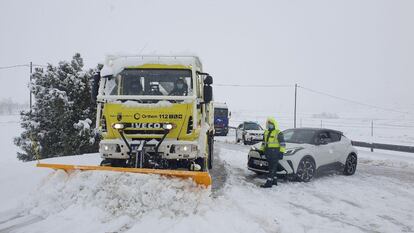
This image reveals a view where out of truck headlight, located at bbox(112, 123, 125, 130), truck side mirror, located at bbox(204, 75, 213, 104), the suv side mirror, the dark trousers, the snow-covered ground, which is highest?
truck side mirror, located at bbox(204, 75, 213, 104)

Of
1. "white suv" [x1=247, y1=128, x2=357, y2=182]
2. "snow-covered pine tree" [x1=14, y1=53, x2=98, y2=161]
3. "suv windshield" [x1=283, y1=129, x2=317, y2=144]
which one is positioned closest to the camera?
"white suv" [x1=247, y1=128, x2=357, y2=182]

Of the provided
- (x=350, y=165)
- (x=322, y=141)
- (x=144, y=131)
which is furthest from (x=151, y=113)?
(x=350, y=165)

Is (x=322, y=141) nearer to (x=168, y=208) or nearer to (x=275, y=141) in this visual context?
(x=275, y=141)

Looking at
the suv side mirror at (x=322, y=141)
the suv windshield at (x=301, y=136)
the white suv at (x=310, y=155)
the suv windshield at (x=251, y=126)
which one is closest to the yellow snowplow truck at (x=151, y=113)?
the white suv at (x=310, y=155)

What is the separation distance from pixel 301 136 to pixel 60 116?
31.7 feet

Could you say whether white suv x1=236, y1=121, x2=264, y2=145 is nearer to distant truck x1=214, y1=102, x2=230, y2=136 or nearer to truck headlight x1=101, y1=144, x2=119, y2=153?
distant truck x1=214, y1=102, x2=230, y2=136

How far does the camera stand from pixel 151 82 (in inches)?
318

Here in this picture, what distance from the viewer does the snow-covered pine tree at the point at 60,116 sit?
14773 millimetres

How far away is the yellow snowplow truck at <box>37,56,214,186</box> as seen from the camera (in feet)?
24.3

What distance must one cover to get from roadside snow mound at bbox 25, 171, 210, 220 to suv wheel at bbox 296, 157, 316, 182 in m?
4.31

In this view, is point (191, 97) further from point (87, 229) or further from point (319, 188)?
point (319, 188)

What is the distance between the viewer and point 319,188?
9102 mm

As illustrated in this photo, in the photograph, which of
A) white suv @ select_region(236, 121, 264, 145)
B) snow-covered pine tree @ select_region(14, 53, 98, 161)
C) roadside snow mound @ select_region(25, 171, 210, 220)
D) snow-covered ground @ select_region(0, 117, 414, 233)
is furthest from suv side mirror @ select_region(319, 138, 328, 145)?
white suv @ select_region(236, 121, 264, 145)

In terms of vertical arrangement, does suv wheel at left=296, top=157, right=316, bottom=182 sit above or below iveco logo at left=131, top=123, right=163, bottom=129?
below
